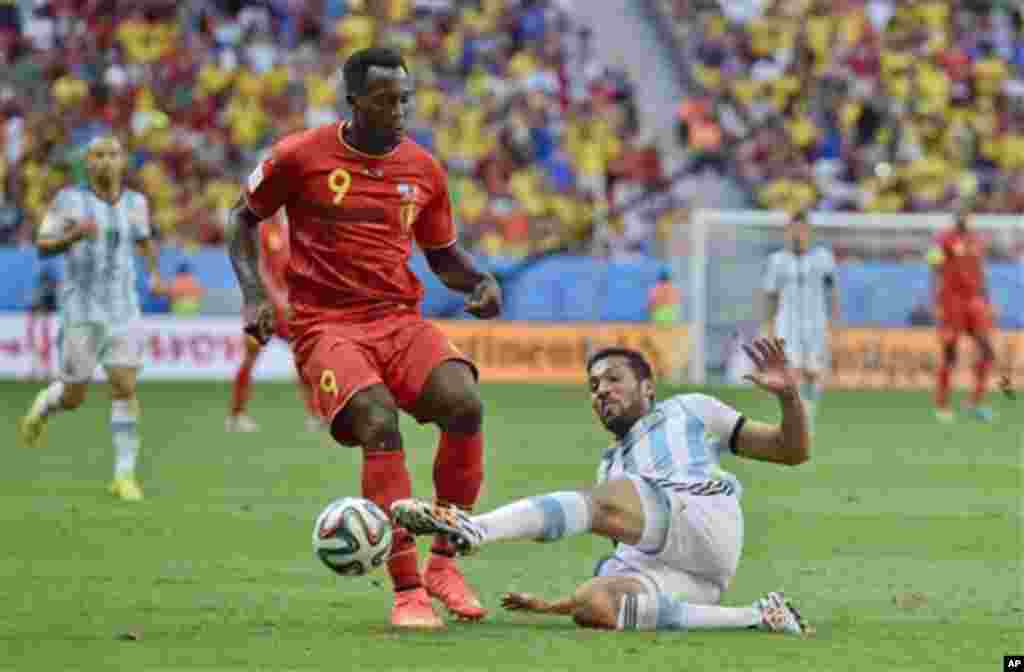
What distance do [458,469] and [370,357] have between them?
61cm

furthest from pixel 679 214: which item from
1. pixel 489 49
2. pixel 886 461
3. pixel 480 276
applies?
pixel 480 276

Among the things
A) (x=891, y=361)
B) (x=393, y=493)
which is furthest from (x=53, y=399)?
(x=891, y=361)

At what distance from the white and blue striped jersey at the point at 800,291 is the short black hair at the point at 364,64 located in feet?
44.4

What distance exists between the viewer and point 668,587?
28.3 ft

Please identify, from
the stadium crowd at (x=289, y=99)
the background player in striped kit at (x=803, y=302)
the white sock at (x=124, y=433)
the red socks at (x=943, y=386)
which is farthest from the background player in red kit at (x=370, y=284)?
the stadium crowd at (x=289, y=99)

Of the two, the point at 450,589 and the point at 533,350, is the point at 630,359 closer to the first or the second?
the point at 450,589

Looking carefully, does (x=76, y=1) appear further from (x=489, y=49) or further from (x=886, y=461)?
(x=886, y=461)

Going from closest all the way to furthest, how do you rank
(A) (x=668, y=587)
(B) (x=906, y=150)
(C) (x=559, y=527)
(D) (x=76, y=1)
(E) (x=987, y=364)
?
1. (C) (x=559, y=527)
2. (A) (x=668, y=587)
3. (E) (x=987, y=364)
4. (D) (x=76, y=1)
5. (B) (x=906, y=150)

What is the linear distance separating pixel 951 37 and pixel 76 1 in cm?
1401

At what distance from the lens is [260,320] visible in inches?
355

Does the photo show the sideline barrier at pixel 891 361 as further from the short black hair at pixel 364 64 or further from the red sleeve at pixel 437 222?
the short black hair at pixel 364 64

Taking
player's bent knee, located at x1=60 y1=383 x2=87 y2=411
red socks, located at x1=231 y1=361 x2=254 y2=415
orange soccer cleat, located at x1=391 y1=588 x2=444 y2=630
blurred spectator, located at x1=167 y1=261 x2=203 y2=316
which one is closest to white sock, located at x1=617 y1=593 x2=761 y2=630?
orange soccer cleat, located at x1=391 y1=588 x2=444 y2=630

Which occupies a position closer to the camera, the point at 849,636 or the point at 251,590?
the point at 849,636

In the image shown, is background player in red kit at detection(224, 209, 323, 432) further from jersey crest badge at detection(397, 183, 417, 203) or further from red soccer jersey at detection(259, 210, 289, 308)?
jersey crest badge at detection(397, 183, 417, 203)
